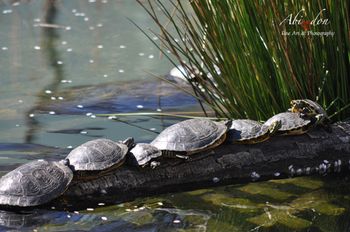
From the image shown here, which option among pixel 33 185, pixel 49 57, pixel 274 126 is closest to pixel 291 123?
pixel 274 126

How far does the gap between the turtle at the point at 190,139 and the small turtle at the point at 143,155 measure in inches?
2.8

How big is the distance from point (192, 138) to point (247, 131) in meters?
0.28

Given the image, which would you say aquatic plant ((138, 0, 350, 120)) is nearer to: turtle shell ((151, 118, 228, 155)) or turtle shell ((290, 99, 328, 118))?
turtle shell ((290, 99, 328, 118))

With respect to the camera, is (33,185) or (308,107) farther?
(308,107)

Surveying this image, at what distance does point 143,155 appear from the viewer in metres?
3.94

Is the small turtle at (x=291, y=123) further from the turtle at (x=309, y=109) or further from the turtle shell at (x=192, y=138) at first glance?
the turtle shell at (x=192, y=138)

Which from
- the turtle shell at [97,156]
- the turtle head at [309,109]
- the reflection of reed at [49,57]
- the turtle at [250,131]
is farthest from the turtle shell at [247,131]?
the reflection of reed at [49,57]

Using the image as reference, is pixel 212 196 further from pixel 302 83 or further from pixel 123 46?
pixel 123 46

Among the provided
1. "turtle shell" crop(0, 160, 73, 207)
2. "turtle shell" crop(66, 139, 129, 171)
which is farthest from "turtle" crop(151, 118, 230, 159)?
"turtle shell" crop(0, 160, 73, 207)

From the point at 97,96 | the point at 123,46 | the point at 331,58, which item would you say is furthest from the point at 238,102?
the point at 123,46

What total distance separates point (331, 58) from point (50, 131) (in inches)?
71.7

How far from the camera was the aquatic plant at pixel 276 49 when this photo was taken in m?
4.20

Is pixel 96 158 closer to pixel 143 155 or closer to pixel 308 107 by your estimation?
pixel 143 155

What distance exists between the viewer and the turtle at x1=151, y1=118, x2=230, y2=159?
13.3 feet
